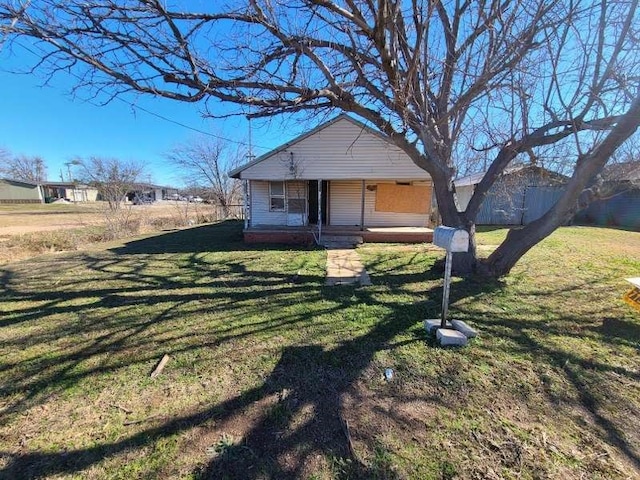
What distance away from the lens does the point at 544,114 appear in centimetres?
524

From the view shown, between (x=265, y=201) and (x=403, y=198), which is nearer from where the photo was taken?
(x=403, y=198)

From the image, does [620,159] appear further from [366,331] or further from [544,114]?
[366,331]

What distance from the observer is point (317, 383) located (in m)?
2.76

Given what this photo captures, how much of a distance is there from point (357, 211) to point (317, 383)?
33.4 feet

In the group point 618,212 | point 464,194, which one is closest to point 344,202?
point 464,194

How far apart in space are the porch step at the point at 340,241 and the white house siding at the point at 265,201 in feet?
8.87

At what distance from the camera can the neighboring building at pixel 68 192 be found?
56812 mm

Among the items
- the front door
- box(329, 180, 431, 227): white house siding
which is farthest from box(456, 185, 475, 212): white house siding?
the front door

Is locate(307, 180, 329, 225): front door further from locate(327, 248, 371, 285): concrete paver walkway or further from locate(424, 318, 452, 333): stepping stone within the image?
locate(424, 318, 452, 333): stepping stone

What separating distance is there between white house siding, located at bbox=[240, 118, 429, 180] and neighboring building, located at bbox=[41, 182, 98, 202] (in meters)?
61.9

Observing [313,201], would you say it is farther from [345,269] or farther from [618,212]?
[618,212]

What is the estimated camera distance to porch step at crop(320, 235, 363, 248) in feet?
32.4

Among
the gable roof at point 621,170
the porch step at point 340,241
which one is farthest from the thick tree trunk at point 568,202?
the porch step at point 340,241

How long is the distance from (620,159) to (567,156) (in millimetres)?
1209
